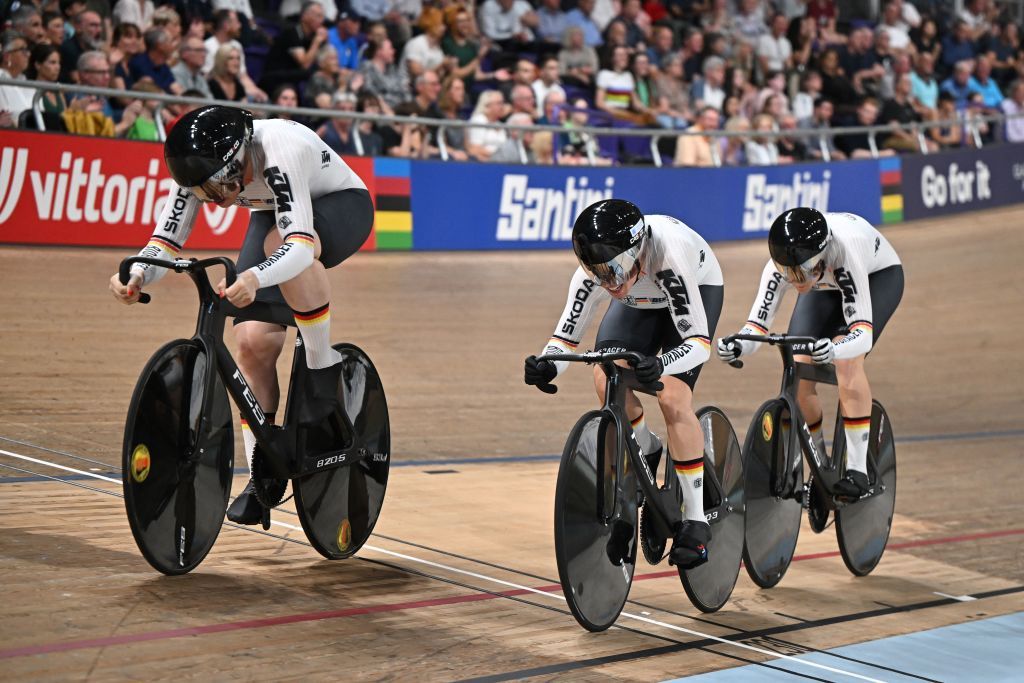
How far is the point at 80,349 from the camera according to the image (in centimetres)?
654

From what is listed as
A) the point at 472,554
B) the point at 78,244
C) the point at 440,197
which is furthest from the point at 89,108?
the point at 472,554

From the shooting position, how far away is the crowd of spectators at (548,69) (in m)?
8.29

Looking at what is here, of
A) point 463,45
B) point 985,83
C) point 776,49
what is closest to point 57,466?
point 463,45

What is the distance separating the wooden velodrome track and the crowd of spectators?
113 cm

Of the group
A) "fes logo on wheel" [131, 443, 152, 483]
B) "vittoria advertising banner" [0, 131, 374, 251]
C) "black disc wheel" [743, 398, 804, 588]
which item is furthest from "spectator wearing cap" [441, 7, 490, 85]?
"fes logo on wheel" [131, 443, 152, 483]

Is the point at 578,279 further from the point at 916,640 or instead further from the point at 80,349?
the point at 80,349

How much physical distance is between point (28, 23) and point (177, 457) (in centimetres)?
514

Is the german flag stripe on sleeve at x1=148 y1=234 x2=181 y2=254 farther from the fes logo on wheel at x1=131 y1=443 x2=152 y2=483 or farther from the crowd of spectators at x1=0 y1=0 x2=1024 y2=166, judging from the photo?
the crowd of spectators at x1=0 y1=0 x2=1024 y2=166

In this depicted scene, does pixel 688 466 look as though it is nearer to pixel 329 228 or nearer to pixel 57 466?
pixel 329 228

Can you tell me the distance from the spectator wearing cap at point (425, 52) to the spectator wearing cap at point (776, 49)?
14.7 ft

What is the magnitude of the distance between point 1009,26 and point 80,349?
47.2ft

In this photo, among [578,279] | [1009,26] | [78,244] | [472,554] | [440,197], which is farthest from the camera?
[1009,26]

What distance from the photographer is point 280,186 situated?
370cm

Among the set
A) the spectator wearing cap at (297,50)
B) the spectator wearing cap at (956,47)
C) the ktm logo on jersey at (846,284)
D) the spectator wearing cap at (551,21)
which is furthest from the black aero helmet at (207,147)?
the spectator wearing cap at (956,47)
